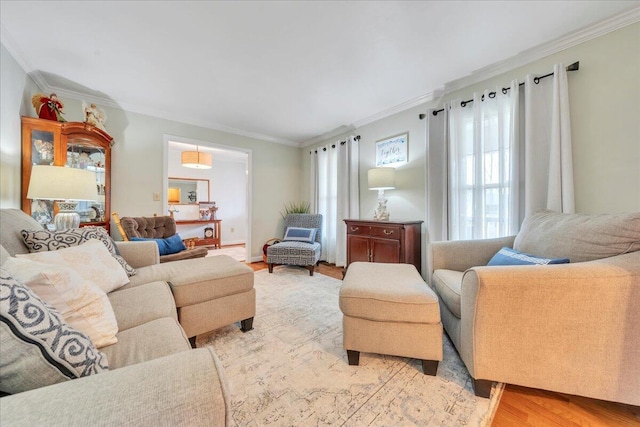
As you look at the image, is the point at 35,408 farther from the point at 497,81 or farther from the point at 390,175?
the point at 497,81

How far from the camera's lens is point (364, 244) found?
10.1 feet

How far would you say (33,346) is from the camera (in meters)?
0.54

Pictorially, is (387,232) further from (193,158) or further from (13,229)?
(193,158)

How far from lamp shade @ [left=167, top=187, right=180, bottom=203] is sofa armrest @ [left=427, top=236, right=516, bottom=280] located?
575 cm

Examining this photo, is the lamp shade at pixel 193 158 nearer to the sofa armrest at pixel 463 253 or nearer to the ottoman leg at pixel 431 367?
the sofa armrest at pixel 463 253

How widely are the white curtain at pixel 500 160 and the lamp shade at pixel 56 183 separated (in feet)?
11.1

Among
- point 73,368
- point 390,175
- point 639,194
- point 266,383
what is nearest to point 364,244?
point 390,175

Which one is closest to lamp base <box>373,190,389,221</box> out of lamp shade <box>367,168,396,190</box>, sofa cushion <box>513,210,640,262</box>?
lamp shade <box>367,168,396,190</box>

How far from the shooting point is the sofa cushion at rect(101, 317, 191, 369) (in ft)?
2.74

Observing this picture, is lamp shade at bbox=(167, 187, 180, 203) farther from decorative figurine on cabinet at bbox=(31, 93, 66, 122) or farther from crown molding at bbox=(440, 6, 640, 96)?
crown molding at bbox=(440, 6, 640, 96)

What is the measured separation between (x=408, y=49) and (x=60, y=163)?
3.47 m

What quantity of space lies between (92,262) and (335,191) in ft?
10.7

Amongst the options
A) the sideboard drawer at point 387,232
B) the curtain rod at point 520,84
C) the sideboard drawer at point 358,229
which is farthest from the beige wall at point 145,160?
the curtain rod at point 520,84

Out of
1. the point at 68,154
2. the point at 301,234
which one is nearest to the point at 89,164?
the point at 68,154
